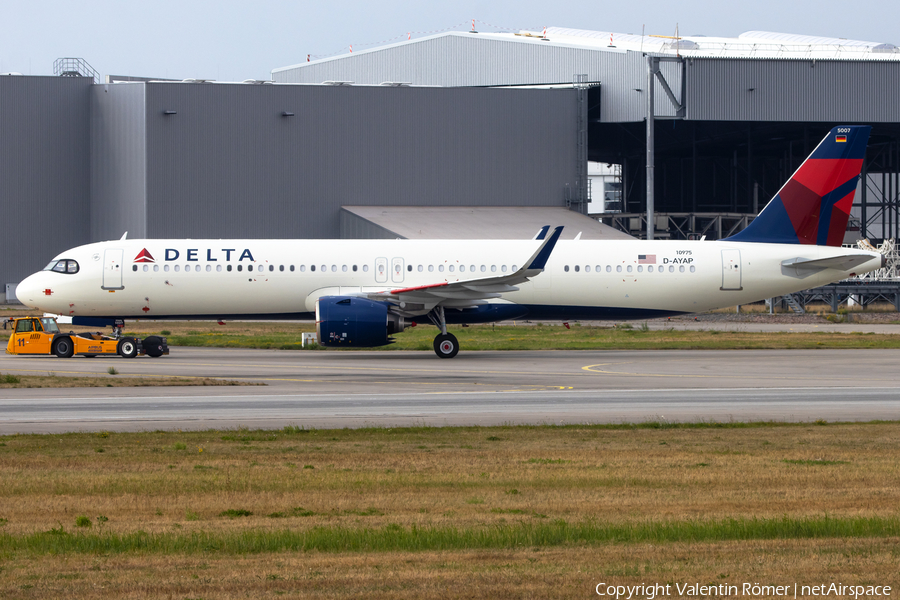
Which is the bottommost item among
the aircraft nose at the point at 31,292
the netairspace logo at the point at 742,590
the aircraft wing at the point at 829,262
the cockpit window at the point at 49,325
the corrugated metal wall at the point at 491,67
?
the netairspace logo at the point at 742,590

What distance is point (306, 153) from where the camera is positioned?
60.9 m

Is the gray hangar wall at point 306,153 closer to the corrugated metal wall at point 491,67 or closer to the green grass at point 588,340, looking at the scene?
the corrugated metal wall at point 491,67

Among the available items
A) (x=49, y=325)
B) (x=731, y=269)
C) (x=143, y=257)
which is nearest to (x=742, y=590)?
(x=731, y=269)

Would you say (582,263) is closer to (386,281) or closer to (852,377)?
(386,281)

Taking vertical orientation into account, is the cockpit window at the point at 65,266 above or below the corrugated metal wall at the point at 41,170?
below

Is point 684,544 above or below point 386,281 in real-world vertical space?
below

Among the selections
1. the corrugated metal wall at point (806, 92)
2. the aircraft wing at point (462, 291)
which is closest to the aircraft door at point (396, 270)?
the aircraft wing at point (462, 291)

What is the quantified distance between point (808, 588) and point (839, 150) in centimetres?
3063

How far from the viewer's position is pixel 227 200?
59469 millimetres

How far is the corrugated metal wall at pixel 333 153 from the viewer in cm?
Answer: 5847

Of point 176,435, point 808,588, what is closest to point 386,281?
point 176,435

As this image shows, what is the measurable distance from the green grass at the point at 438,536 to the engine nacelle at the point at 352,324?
2090 cm

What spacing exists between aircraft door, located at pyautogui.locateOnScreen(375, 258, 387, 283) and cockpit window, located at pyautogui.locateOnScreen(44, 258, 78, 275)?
33.8 feet

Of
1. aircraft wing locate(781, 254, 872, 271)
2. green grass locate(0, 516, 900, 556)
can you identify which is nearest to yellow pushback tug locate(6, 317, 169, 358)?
aircraft wing locate(781, 254, 872, 271)
